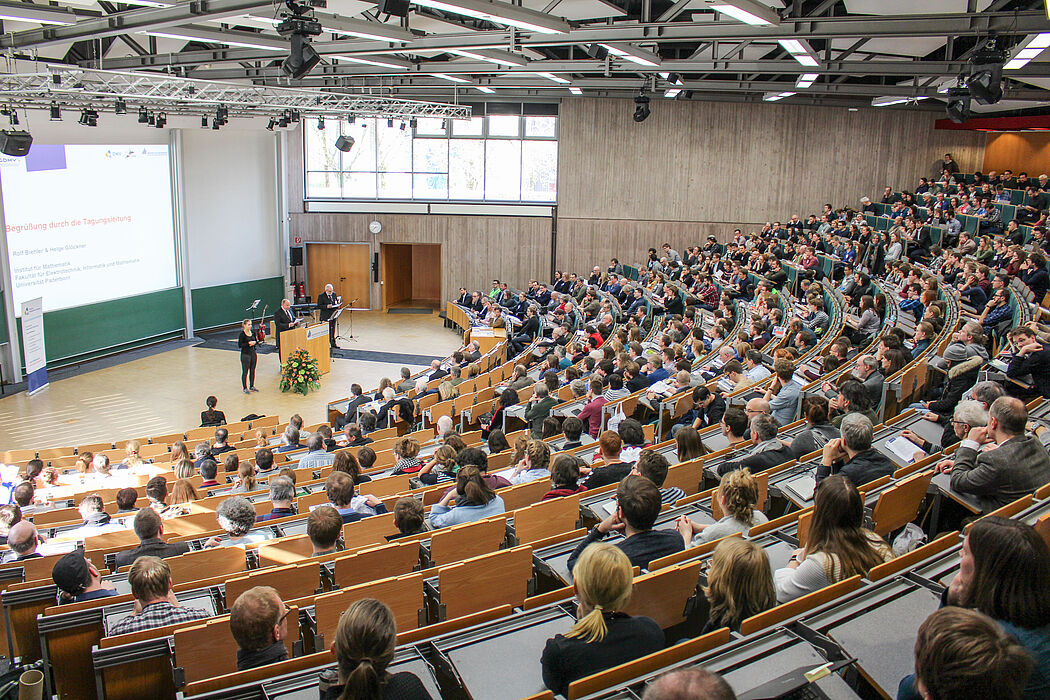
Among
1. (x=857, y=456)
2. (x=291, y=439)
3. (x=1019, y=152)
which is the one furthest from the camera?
(x=1019, y=152)

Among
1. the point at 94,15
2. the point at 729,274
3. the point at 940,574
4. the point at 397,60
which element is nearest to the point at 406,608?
the point at 940,574

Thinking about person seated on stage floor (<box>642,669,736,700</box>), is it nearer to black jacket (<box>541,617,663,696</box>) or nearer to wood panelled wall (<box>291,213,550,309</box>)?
black jacket (<box>541,617,663,696</box>)

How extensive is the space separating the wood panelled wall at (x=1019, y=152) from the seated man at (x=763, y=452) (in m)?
18.4

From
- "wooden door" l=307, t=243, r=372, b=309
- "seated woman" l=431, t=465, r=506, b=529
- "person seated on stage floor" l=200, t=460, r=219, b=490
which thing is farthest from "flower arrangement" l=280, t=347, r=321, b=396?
"seated woman" l=431, t=465, r=506, b=529

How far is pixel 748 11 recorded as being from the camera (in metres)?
7.75

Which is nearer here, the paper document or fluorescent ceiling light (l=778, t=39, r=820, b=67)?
the paper document

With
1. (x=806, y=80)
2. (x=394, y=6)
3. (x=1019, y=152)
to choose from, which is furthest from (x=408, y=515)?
(x=1019, y=152)

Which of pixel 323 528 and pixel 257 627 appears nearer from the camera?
pixel 257 627

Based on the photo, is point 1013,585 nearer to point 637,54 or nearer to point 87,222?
point 637,54

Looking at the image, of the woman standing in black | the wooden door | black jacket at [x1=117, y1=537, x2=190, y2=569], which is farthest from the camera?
the wooden door

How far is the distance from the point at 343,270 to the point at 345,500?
18.3 meters

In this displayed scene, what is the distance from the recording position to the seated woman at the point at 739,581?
2910mm

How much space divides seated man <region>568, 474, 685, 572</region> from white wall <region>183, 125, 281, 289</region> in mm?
17530

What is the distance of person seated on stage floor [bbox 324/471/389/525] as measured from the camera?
5191 mm
